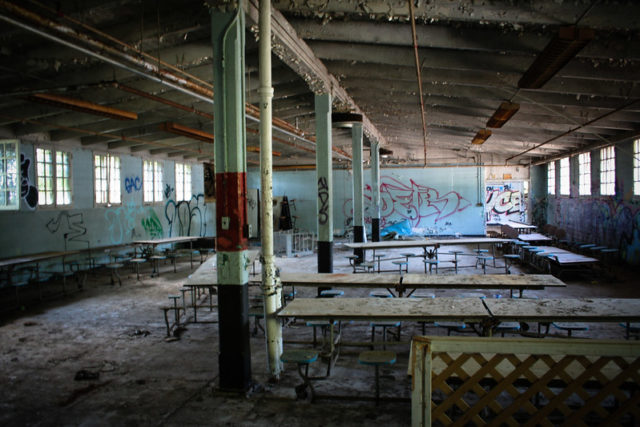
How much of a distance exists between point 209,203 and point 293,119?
26.8 feet

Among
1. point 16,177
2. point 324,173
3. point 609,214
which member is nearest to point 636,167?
point 609,214

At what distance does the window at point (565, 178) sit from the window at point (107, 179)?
646 inches

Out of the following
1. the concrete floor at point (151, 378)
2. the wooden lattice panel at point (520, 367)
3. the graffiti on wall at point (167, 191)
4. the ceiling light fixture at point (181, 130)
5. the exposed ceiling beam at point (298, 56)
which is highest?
the exposed ceiling beam at point (298, 56)

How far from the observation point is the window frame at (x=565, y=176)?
16.4 metres

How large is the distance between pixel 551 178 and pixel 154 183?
16.5m

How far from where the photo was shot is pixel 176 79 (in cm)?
620

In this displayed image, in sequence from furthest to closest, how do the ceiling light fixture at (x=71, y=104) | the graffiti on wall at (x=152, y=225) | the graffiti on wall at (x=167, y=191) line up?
the graffiti on wall at (x=167, y=191)
the graffiti on wall at (x=152, y=225)
the ceiling light fixture at (x=71, y=104)

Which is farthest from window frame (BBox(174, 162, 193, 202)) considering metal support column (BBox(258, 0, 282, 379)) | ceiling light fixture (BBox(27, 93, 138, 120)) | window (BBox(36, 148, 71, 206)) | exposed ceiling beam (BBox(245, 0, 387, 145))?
metal support column (BBox(258, 0, 282, 379))

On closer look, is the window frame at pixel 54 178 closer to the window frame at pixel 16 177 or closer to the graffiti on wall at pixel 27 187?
the graffiti on wall at pixel 27 187

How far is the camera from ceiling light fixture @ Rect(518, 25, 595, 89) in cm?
461

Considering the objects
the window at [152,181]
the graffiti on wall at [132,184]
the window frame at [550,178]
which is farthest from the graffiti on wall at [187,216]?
the window frame at [550,178]

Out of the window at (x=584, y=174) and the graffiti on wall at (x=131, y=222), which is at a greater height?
the window at (x=584, y=174)

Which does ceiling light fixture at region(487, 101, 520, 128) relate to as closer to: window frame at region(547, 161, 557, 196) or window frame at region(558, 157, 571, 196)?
window frame at region(558, 157, 571, 196)

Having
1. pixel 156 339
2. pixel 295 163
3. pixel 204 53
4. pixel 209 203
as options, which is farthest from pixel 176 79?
pixel 295 163
